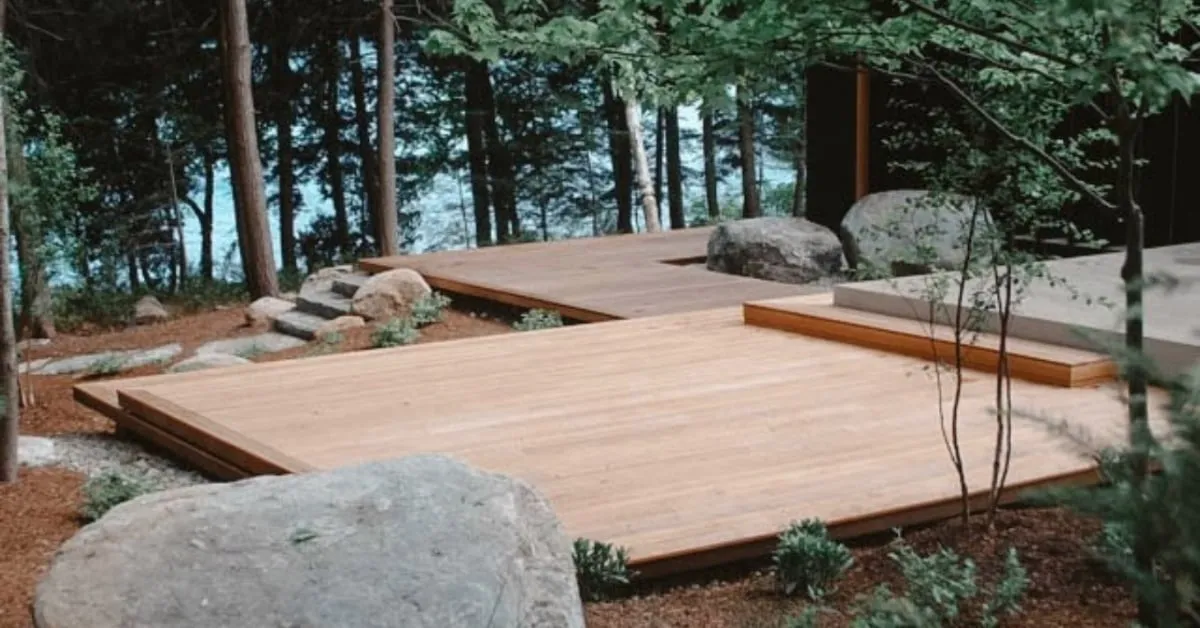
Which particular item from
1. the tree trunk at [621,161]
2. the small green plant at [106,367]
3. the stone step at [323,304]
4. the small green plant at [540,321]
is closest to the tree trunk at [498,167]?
the tree trunk at [621,161]

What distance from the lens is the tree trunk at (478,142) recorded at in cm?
1557

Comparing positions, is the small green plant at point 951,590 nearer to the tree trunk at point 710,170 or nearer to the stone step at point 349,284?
the stone step at point 349,284

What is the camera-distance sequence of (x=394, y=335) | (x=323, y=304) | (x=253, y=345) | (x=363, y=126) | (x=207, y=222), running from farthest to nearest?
(x=363, y=126), (x=207, y=222), (x=323, y=304), (x=253, y=345), (x=394, y=335)

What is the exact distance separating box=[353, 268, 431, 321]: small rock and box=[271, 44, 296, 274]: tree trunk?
706cm

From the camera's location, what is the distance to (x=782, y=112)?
15797 mm

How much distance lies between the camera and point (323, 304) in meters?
8.58

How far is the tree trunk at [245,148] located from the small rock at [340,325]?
2.45 metres

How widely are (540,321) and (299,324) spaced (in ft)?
6.56

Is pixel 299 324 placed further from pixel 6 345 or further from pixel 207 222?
pixel 207 222

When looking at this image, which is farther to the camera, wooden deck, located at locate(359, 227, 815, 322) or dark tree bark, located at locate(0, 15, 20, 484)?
wooden deck, located at locate(359, 227, 815, 322)

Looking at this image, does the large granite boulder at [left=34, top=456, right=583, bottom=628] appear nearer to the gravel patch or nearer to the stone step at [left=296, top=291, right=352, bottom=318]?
the gravel patch

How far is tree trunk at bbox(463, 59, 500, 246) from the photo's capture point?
51.1 ft

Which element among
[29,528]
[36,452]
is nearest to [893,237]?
[36,452]

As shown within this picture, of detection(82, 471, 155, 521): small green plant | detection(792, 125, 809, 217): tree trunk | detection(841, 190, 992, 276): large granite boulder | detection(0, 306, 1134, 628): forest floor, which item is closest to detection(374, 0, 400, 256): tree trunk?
detection(841, 190, 992, 276): large granite boulder
